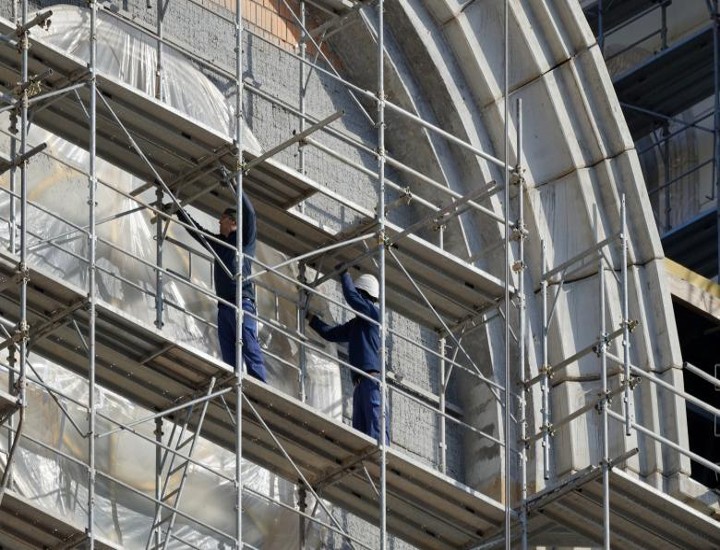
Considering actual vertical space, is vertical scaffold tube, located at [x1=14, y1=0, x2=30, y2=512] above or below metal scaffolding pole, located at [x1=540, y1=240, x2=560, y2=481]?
below

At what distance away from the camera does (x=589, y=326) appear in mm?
23375

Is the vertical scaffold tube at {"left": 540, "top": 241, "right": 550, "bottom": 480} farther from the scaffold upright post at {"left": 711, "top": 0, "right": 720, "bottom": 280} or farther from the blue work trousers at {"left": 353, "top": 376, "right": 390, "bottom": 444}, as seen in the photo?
the scaffold upright post at {"left": 711, "top": 0, "right": 720, "bottom": 280}

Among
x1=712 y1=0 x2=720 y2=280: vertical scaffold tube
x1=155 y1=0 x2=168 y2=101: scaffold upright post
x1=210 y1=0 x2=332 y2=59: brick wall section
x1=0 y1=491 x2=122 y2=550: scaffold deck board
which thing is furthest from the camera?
x1=712 y1=0 x2=720 y2=280: vertical scaffold tube

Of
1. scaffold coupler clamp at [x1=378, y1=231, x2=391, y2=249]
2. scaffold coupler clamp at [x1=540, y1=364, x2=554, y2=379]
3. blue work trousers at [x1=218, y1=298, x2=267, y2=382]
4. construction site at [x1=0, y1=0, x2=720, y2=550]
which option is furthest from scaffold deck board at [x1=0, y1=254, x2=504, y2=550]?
scaffold coupler clamp at [x1=378, y1=231, x2=391, y2=249]

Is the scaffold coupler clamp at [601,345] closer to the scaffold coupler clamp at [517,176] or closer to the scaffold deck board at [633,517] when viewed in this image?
the scaffold deck board at [633,517]

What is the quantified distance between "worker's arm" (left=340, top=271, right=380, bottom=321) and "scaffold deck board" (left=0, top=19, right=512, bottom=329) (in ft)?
0.56

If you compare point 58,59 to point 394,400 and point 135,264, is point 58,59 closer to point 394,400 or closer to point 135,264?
point 135,264

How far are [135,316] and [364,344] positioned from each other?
1777 mm

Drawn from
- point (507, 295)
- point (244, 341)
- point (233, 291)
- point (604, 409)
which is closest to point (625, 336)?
point (604, 409)

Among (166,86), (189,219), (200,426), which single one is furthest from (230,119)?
(200,426)

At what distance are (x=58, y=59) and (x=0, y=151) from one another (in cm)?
110

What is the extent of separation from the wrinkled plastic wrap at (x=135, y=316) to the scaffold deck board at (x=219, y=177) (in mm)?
526

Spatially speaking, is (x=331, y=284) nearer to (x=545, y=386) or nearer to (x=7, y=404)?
(x=545, y=386)

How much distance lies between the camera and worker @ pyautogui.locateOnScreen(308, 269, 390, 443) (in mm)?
21281
